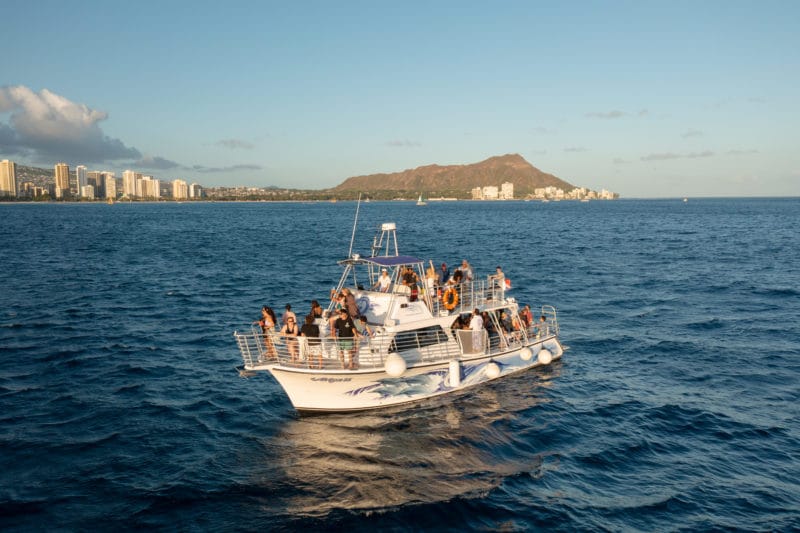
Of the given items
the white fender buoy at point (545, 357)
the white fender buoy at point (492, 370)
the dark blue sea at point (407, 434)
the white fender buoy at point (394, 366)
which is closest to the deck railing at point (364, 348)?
the white fender buoy at point (492, 370)

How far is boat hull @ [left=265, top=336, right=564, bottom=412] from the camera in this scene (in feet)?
54.7

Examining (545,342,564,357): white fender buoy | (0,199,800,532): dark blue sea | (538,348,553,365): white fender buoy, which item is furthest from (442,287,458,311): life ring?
(545,342,564,357): white fender buoy

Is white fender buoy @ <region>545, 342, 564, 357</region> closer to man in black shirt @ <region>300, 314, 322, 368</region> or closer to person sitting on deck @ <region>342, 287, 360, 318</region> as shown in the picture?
person sitting on deck @ <region>342, 287, 360, 318</region>

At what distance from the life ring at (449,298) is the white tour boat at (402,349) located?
36 millimetres

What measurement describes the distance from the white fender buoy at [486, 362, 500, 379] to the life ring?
8.15 ft

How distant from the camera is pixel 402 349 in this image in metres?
18.3

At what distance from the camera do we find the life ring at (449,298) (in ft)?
65.4

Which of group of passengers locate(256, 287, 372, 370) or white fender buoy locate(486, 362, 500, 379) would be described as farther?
white fender buoy locate(486, 362, 500, 379)

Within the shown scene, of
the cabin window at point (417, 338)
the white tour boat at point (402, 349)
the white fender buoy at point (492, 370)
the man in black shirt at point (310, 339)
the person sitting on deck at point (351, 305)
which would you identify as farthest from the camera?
the white fender buoy at point (492, 370)

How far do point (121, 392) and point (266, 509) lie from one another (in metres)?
9.97

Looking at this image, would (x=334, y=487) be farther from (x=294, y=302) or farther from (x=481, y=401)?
(x=294, y=302)

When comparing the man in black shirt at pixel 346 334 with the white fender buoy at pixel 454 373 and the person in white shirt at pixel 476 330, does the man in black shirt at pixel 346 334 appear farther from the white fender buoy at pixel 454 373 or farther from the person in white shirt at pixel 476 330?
the person in white shirt at pixel 476 330

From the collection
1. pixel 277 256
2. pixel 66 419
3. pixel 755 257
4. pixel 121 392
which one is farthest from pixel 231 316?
pixel 755 257

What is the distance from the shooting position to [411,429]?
1666cm
